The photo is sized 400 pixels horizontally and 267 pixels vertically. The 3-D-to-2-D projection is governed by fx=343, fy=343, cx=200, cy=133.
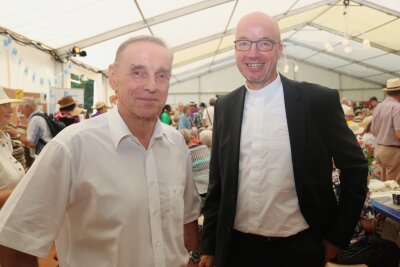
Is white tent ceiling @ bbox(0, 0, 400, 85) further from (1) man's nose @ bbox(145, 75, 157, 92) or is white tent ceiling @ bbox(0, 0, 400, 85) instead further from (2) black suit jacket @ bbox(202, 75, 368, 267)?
(1) man's nose @ bbox(145, 75, 157, 92)

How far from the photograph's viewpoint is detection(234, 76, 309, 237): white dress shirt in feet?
5.43

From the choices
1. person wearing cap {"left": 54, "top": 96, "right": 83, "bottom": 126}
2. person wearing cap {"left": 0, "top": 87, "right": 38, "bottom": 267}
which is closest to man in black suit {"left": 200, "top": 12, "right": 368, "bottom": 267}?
person wearing cap {"left": 0, "top": 87, "right": 38, "bottom": 267}

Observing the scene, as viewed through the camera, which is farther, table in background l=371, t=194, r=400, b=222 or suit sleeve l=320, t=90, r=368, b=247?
table in background l=371, t=194, r=400, b=222

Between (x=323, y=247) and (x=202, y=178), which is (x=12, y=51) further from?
(x=323, y=247)

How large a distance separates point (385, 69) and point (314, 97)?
62.4 feet

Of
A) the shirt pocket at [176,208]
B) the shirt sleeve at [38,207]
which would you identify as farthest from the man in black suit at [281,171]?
the shirt sleeve at [38,207]

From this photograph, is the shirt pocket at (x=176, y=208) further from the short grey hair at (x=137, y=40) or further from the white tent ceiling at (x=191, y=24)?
the white tent ceiling at (x=191, y=24)

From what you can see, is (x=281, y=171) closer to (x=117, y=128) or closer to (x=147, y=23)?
(x=117, y=128)

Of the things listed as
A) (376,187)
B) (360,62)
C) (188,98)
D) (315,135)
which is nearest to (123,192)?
(315,135)

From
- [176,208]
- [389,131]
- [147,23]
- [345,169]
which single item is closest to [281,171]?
[345,169]

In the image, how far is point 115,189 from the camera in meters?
1.22

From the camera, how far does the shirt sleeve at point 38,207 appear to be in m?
1.10

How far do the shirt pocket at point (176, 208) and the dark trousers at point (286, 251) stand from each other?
0.48m

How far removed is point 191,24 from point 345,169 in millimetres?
7908
